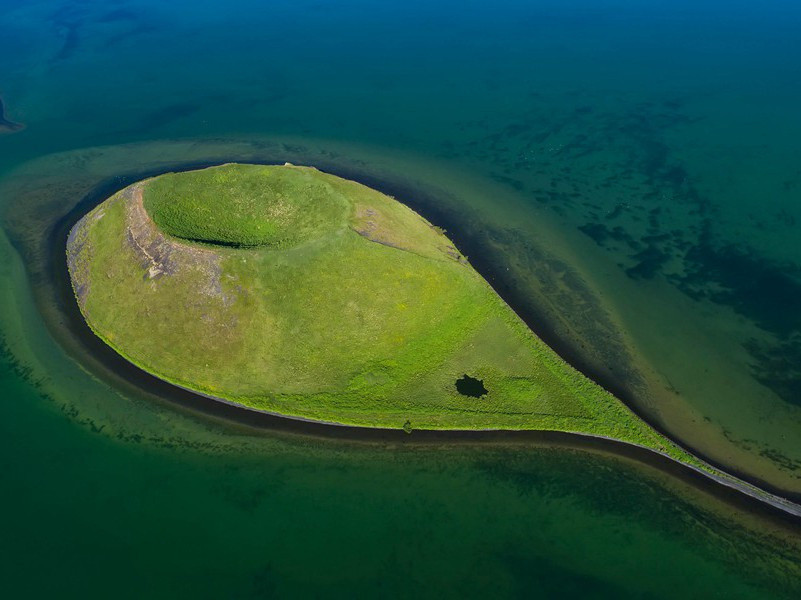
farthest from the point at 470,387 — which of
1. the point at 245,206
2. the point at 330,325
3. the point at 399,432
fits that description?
the point at 245,206

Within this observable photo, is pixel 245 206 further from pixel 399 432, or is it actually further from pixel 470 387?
pixel 470 387

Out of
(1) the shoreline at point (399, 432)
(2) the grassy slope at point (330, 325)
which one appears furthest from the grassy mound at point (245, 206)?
(1) the shoreline at point (399, 432)

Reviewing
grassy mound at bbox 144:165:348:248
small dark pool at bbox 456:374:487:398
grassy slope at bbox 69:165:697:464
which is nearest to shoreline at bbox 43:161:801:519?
grassy slope at bbox 69:165:697:464

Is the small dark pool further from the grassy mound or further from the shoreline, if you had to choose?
the grassy mound

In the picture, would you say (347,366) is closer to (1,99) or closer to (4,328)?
(4,328)

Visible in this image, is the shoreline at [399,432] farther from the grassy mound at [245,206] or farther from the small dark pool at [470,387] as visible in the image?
the grassy mound at [245,206]

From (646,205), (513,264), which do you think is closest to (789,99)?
(646,205)
